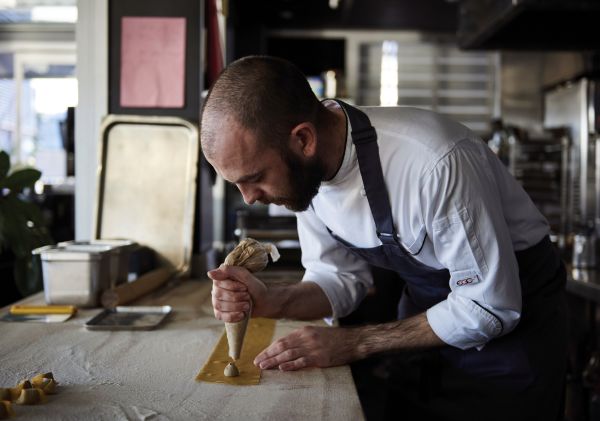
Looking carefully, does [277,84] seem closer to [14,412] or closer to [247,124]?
[247,124]

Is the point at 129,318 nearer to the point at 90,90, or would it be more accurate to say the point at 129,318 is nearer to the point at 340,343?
the point at 340,343

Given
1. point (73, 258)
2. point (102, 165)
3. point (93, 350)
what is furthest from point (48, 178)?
point (93, 350)

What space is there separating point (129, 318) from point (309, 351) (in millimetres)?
644

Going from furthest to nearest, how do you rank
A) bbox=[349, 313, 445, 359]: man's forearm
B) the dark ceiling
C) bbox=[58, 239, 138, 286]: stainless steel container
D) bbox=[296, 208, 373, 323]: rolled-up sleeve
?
1. the dark ceiling
2. bbox=[58, 239, 138, 286]: stainless steel container
3. bbox=[296, 208, 373, 323]: rolled-up sleeve
4. bbox=[349, 313, 445, 359]: man's forearm

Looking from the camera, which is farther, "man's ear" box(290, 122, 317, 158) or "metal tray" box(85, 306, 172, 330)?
"metal tray" box(85, 306, 172, 330)

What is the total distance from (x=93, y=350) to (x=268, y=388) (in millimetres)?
473

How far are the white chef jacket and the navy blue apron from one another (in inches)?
1.2

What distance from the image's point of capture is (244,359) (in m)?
1.45

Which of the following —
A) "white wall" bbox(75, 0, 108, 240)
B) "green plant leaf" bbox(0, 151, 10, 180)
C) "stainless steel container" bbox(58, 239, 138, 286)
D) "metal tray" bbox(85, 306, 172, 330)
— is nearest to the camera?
"metal tray" bbox(85, 306, 172, 330)

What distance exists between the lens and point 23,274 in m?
2.45

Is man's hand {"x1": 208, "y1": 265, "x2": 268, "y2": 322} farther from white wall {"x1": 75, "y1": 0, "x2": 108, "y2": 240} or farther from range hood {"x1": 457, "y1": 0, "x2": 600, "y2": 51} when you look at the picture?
range hood {"x1": 457, "y1": 0, "x2": 600, "y2": 51}

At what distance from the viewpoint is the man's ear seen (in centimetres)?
146

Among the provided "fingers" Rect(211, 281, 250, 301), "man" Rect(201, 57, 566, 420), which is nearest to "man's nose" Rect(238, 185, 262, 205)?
"man" Rect(201, 57, 566, 420)

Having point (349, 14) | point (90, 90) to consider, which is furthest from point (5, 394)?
point (349, 14)
